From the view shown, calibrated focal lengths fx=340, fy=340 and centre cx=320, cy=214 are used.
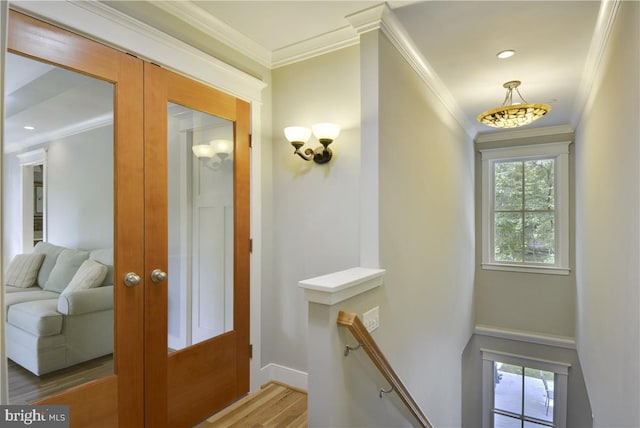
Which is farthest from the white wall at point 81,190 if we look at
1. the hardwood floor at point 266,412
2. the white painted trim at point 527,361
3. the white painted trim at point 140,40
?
the white painted trim at point 527,361

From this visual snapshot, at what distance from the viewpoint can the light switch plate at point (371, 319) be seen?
1903 millimetres

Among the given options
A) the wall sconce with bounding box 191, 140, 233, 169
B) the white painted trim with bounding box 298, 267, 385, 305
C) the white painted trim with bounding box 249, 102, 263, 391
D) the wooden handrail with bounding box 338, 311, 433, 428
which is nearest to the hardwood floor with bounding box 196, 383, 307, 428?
the white painted trim with bounding box 249, 102, 263, 391

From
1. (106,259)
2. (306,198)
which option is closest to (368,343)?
(306,198)

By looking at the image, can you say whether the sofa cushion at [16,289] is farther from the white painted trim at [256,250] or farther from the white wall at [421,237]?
the white wall at [421,237]

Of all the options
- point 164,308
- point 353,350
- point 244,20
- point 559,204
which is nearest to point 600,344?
point 353,350

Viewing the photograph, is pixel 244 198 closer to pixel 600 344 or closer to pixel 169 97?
pixel 169 97

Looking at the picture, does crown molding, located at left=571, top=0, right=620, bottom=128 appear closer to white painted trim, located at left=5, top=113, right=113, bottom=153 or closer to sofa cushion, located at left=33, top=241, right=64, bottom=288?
white painted trim, located at left=5, top=113, right=113, bottom=153

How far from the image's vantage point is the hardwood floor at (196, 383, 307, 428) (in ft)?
6.85

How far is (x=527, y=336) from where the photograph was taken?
4.86 metres

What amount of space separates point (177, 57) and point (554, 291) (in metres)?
5.37

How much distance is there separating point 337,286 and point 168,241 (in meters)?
1.06

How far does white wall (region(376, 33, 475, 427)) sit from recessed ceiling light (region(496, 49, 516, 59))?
59 cm

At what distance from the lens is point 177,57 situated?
2004 mm

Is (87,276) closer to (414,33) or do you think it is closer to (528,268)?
(414,33)
